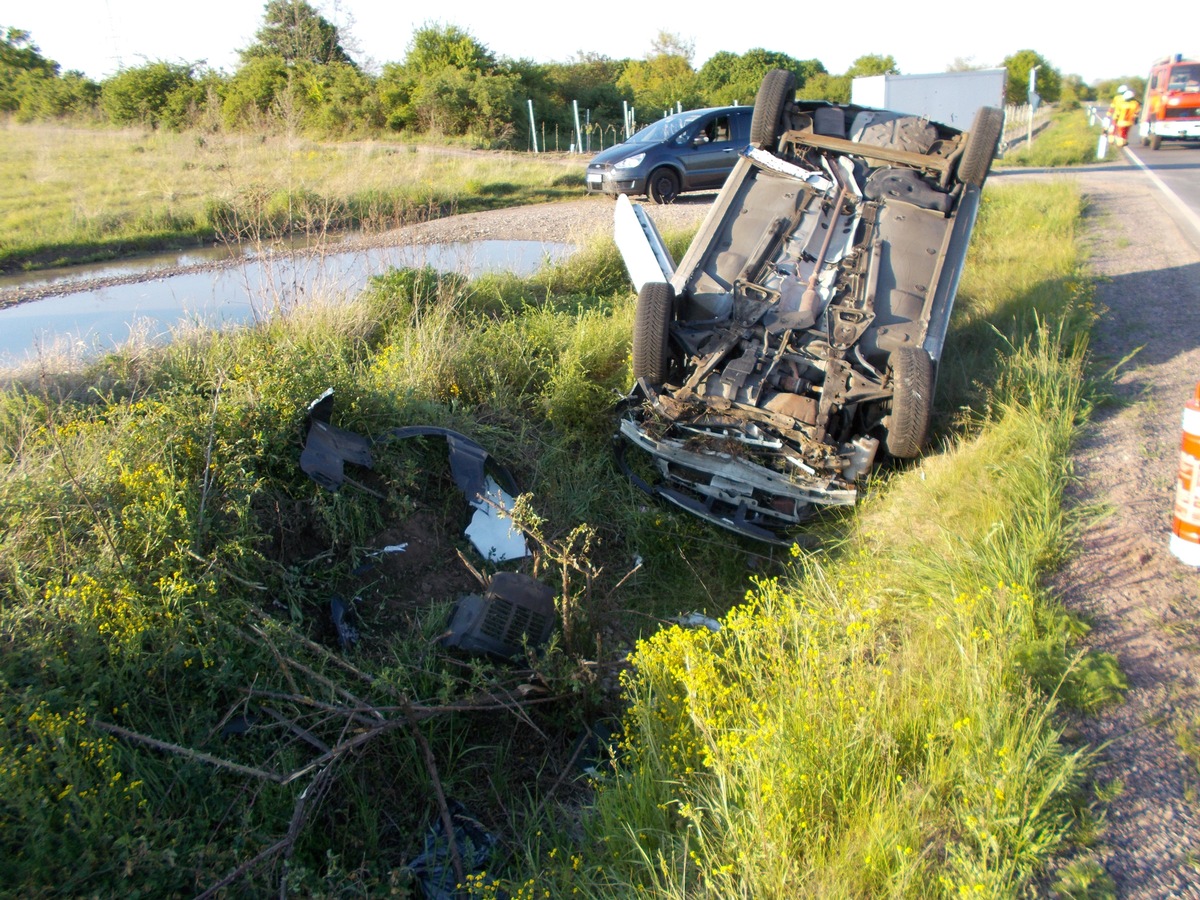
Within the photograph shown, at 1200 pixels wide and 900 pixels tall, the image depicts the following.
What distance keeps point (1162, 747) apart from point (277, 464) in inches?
157

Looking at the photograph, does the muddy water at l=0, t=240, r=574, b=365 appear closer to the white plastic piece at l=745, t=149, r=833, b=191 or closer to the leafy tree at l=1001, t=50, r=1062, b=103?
the white plastic piece at l=745, t=149, r=833, b=191

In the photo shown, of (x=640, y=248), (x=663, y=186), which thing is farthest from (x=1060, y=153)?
Answer: (x=640, y=248)

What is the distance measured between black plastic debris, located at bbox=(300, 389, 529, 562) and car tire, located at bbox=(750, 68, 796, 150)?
345 cm

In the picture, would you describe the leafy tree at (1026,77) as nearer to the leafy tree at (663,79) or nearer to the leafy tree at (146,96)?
the leafy tree at (663,79)

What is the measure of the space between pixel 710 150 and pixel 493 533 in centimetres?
1112

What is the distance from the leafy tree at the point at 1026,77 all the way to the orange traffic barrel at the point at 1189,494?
4932 centimetres

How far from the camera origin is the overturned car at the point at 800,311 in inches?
191

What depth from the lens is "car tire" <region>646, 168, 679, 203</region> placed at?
13.6 metres

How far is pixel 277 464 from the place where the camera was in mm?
4184

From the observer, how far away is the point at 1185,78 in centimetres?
2264

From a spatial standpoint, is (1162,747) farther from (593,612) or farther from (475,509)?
(475,509)

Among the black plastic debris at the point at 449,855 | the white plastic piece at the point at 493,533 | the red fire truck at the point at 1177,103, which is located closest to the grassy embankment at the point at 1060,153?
the red fire truck at the point at 1177,103

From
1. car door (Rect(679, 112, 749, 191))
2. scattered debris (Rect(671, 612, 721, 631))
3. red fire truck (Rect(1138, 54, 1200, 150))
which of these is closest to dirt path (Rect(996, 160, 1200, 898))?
scattered debris (Rect(671, 612, 721, 631))

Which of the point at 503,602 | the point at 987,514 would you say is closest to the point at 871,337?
the point at 987,514
